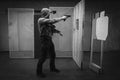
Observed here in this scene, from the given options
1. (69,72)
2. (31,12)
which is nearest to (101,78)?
(69,72)

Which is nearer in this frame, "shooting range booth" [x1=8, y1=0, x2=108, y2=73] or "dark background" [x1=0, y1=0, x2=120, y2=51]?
"shooting range booth" [x1=8, y1=0, x2=108, y2=73]

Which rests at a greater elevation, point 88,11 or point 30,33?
point 88,11

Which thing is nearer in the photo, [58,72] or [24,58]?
[58,72]

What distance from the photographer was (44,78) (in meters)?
2.79

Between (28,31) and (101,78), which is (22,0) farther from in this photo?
(101,78)

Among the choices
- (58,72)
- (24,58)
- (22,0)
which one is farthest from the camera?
(22,0)

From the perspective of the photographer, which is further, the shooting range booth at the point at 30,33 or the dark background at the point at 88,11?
the dark background at the point at 88,11

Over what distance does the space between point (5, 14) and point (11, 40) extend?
150cm

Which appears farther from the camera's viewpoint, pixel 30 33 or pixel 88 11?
pixel 88 11

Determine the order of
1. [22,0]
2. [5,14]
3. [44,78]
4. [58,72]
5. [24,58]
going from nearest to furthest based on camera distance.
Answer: [44,78]
[58,72]
[24,58]
[22,0]
[5,14]

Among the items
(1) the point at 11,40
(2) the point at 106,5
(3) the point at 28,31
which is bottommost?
(1) the point at 11,40

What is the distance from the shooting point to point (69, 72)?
3.20 m

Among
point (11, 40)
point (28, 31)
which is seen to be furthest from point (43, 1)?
point (11, 40)

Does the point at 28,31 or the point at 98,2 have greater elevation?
the point at 98,2
